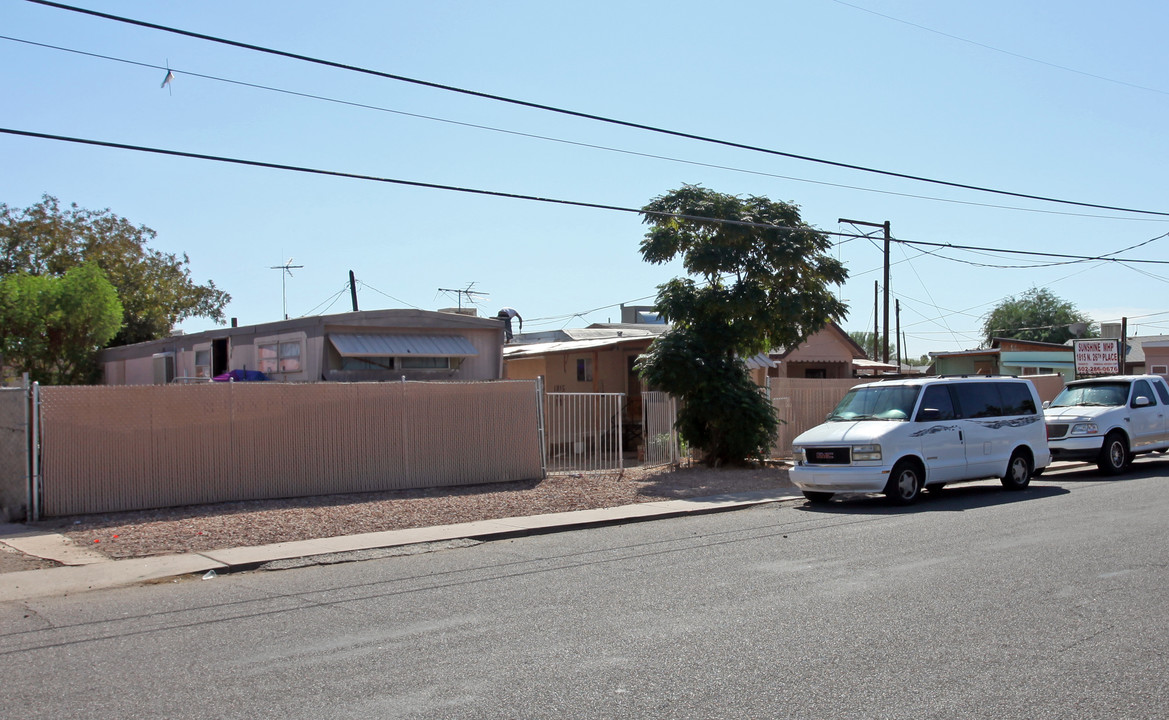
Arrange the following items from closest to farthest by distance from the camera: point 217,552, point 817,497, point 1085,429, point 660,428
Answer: point 217,552
point 817,497
point 1085,429
point 660,428

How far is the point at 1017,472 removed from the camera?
1567 centimetres

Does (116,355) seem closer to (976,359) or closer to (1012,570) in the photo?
(1012,570)

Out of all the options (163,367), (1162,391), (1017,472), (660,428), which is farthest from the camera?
(163,367)

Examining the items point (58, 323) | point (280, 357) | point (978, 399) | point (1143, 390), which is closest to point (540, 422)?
point (280, 357)

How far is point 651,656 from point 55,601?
19.4 ft

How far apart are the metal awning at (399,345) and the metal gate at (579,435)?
2.95 m

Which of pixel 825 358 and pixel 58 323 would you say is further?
pixel 825 358

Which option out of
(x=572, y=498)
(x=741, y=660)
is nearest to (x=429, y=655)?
(x=741, y=660)

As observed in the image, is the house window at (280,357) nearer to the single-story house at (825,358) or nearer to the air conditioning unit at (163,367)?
the air conditioning unit at (163,367)

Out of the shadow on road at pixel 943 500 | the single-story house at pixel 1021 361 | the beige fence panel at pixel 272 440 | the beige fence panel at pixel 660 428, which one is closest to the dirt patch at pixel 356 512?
the beige fence panel at pixel 272 440

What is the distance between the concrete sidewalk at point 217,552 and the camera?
9.49m

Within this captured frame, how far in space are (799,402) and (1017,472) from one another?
7393mm

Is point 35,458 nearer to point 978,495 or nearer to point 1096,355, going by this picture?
point 978,495

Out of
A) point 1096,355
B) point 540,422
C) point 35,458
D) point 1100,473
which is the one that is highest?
point 1096,355
